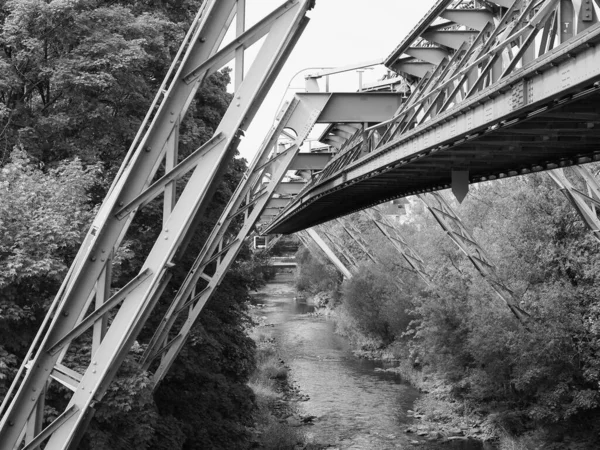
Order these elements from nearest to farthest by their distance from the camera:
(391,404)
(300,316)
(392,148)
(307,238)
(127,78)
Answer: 1. (392,148)
2. (127,78)
3. (391,404)
4. (300,316)
5. (307,238)

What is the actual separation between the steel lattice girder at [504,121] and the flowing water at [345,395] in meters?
7.66

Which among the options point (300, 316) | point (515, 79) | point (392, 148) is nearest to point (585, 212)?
point (392, 148)

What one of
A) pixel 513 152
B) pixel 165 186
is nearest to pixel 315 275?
pixel 513 152

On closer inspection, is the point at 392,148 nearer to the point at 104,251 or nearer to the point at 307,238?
the point at 104,251

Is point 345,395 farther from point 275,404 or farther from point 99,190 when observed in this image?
point 99,190

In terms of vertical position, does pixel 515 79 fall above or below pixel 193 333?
above

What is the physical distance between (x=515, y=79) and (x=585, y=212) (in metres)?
8.57

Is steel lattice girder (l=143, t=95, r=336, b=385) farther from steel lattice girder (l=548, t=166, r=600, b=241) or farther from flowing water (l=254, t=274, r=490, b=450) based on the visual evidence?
flowing water (l=254, t=274, r=490, b=450)

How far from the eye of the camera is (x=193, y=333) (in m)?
16.0

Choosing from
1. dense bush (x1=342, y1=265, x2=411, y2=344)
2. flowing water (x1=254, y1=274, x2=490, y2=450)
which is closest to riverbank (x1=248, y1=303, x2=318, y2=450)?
flowing water (x1=254, y1=274, x2=490, y2=450)

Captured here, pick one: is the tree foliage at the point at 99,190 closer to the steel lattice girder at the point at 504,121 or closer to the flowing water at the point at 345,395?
the flowing water at the point at 345,395

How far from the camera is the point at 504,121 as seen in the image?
7785 millimetres

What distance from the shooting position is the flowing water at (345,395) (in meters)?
20.5

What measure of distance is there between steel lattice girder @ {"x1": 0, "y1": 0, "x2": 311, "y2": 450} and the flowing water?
50.8 feet
